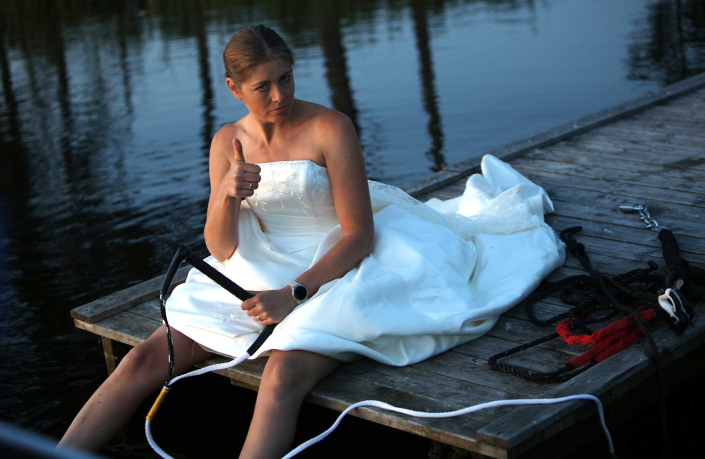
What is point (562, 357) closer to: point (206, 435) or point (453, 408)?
point (453, 408)

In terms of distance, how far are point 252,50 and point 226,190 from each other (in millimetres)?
514

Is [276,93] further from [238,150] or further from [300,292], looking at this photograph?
[300,292]

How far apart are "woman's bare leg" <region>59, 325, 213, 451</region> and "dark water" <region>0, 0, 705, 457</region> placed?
502mm

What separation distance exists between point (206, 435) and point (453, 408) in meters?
1.33

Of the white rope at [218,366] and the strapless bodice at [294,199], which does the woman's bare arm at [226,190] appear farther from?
the white rope at [218,366]

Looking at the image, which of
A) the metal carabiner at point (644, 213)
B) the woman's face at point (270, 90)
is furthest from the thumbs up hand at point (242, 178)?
the metal carabiner at point (644, 213)

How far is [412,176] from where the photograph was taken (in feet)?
23.6

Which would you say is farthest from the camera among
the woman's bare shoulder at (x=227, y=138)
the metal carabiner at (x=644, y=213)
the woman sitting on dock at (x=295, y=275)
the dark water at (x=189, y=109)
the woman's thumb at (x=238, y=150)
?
the dark water at (x=189, y=109)

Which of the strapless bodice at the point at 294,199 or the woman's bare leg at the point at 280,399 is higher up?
the strapless bodice at the point at 294,199

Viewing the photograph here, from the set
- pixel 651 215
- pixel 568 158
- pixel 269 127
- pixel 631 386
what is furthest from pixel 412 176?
pixel 631 386

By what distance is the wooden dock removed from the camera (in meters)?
2.68

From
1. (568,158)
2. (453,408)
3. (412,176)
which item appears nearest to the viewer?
(453,408)

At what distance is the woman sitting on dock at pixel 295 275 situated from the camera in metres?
2.92

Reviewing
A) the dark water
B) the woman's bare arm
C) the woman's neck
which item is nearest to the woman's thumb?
the woman's bare arm
